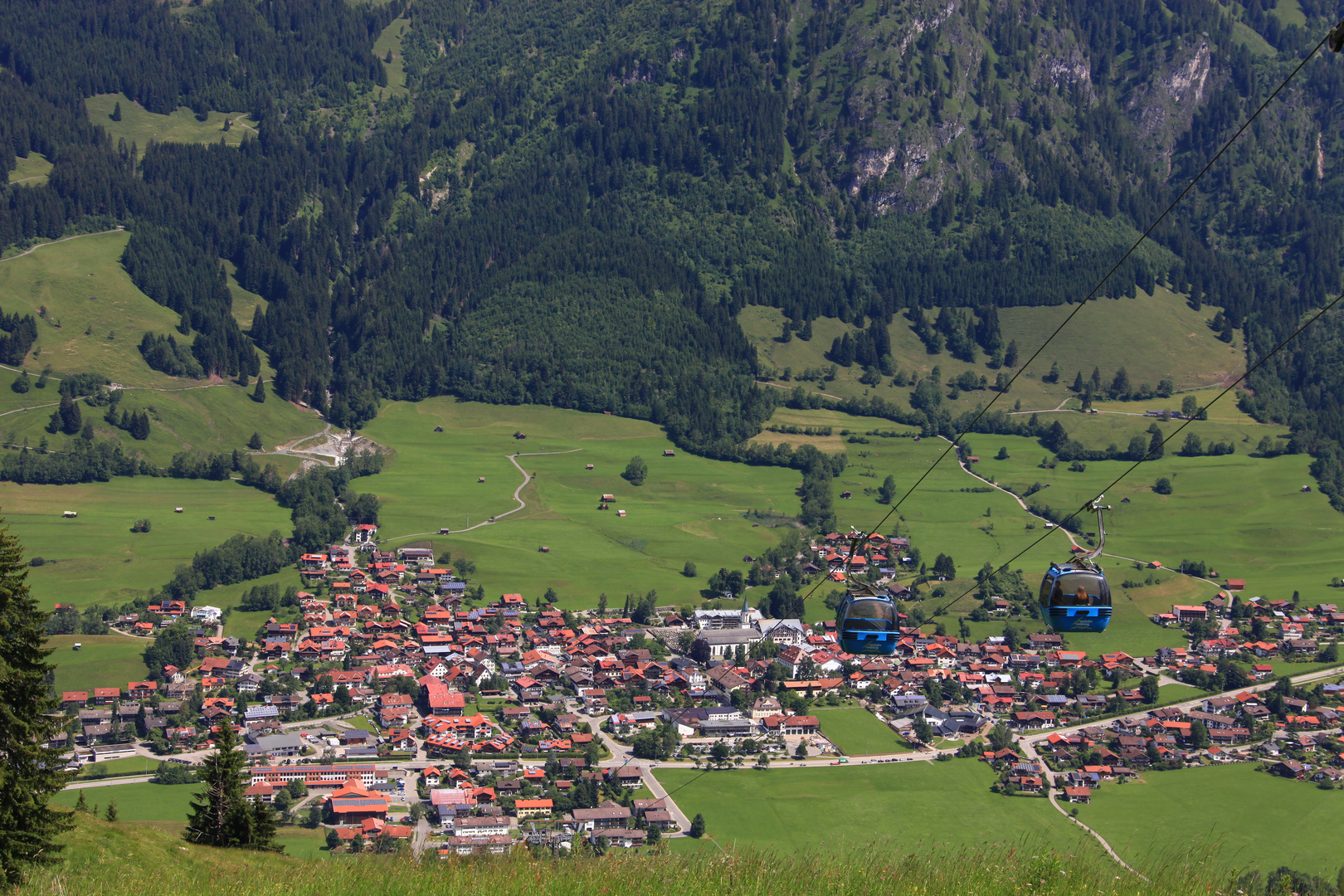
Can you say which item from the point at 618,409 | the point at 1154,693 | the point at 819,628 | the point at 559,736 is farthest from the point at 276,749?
the point at 618,409

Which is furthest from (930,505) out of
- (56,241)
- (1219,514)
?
(56,241)

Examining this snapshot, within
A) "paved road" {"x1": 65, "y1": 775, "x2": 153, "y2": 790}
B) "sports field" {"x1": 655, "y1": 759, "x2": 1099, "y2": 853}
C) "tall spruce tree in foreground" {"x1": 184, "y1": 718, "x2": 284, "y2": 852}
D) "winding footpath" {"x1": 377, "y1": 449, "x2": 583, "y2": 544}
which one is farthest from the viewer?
"winding footpath" {"x1": 377, "y1": 449, "x2": 583, "y2": 544}

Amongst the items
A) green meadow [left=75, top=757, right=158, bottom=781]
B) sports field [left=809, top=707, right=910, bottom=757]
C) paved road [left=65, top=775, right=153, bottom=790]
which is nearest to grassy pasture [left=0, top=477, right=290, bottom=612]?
green meadow [left=75, top=757, right=158, bottom=781]

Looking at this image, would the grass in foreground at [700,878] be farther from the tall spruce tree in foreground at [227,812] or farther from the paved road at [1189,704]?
the paved road at [1189,704]

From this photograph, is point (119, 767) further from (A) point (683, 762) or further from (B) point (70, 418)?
(B) point (70, 418)

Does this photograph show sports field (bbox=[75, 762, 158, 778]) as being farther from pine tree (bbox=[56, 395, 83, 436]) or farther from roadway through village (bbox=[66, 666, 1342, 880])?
pine tree (bbox=[56, 395, 83, 436])

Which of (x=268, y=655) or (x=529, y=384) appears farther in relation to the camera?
(x=529, y=384)

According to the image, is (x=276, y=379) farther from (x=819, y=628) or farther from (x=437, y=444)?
(x=819, y=628)
